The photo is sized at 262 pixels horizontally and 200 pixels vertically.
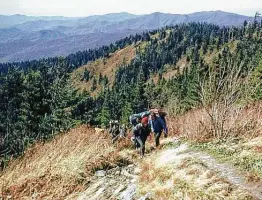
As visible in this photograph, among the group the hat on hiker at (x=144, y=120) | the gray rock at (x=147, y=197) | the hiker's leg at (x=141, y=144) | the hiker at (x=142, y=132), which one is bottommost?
the hiker's leg at (x=141, y=144)

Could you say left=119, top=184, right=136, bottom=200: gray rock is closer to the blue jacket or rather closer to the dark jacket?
the dark jacket

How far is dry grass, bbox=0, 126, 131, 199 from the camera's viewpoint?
30.8 feet

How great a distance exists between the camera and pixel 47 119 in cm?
4581

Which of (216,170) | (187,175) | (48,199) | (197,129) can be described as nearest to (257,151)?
(216,170)

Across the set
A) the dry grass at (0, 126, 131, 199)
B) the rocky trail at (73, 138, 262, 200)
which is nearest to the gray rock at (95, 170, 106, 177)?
the rocky trail at (73, 138, 262, 200)

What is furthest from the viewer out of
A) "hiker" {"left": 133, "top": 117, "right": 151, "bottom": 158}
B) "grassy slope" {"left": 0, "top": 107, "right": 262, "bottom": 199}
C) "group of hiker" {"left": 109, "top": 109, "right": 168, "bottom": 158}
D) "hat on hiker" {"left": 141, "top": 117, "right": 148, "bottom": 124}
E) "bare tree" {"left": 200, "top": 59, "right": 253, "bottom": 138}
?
"hat on hiker" {"left": 141, "top": 117, "right": 148, "bottom": 124}

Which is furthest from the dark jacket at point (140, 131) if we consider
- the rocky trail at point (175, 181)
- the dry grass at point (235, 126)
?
the rocky trail at point (175, 181)

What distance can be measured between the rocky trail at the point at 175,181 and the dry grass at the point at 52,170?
1.35 ft

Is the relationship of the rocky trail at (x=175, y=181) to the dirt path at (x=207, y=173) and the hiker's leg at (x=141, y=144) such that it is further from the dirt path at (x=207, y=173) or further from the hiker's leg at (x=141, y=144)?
the hiker's leg at (x=141, y=144)

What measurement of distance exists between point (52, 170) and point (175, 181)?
310cm

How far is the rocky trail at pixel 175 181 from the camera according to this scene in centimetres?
803

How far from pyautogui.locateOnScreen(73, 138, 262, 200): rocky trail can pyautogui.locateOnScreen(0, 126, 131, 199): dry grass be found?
1.35 feet

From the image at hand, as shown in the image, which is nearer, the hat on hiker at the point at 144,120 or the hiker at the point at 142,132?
the hiker at the point at 142,132

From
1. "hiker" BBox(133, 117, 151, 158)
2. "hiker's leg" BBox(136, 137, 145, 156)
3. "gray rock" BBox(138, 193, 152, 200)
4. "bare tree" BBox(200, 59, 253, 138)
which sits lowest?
"hiker's leg" BBox(136, 137, 145, 156)
